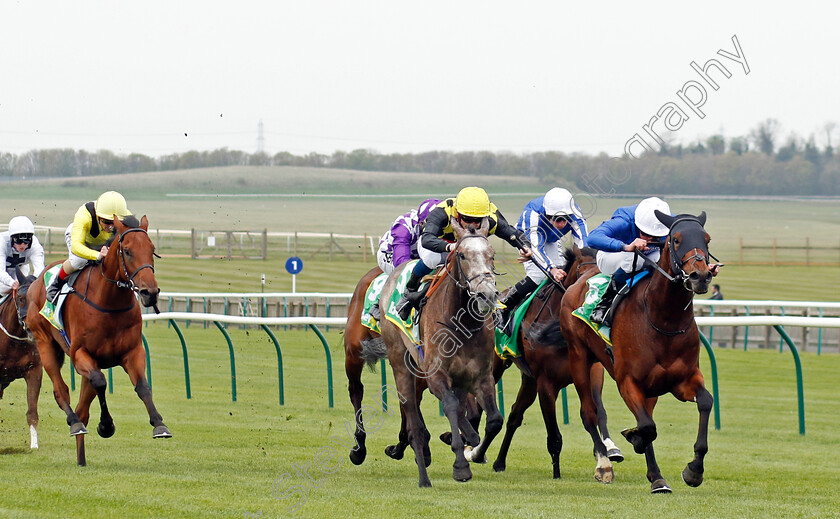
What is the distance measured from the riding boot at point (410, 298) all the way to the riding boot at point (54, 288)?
106 inches

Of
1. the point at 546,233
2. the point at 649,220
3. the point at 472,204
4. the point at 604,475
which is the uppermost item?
the point at 472,204

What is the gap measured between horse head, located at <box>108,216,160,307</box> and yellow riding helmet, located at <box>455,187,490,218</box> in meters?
1.99

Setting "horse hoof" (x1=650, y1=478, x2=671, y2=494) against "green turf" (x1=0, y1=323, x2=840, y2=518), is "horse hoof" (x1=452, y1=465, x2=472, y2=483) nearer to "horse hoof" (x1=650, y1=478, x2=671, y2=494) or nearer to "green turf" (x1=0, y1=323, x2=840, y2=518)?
"green turf" (x1=0, y1=323, x2=840, y2=518)

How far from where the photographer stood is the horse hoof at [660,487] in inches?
248

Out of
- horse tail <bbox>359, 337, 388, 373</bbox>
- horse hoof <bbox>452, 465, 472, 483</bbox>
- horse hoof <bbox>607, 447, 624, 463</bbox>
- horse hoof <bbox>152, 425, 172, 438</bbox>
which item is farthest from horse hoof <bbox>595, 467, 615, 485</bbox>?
horse hoof <bbox>152, 425, 172, 438</bbox>

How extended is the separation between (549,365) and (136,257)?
284 centimetres

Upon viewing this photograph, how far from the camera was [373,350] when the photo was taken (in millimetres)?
8164

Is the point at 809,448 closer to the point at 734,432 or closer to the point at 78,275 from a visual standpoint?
the point at 734,432

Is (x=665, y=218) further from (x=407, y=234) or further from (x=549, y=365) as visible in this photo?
(x=407, y=234)

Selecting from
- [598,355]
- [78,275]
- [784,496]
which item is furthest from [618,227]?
[78,275]

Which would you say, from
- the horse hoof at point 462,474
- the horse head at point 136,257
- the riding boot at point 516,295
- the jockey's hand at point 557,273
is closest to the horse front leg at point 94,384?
the horse head at point 136,257

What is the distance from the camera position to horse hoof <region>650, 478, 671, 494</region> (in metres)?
Result: 6.30

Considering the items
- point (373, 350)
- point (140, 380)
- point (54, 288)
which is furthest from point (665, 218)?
A: point (54, 288)

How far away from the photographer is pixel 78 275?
8102 mm
